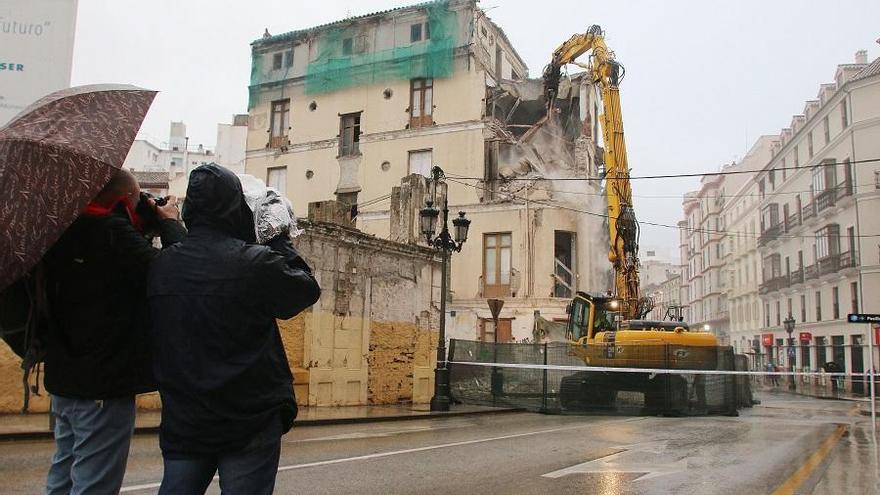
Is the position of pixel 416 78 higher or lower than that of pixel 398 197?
higher

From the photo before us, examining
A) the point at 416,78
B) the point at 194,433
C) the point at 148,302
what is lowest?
the point at 194,433

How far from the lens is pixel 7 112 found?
23.5 ft

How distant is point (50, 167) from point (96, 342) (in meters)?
0.71

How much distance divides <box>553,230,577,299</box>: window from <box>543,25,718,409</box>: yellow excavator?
1036 centimetres

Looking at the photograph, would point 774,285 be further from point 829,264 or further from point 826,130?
point 826,130

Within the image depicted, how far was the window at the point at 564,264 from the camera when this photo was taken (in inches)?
1196

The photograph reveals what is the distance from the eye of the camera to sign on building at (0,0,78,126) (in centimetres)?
723

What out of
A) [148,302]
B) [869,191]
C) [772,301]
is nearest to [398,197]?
[148,302]

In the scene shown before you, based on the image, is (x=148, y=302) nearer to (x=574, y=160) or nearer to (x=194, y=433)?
(x=194, y=433)

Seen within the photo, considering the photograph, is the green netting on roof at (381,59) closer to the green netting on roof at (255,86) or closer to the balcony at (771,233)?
the green netting on roof at (255,86)

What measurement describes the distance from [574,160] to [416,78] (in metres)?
8.85

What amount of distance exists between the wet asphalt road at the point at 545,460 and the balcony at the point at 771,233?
140ft

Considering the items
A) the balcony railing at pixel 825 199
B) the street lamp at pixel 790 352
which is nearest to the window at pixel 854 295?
the street lamp at pixel 790 352

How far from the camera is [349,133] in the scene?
36344mm
